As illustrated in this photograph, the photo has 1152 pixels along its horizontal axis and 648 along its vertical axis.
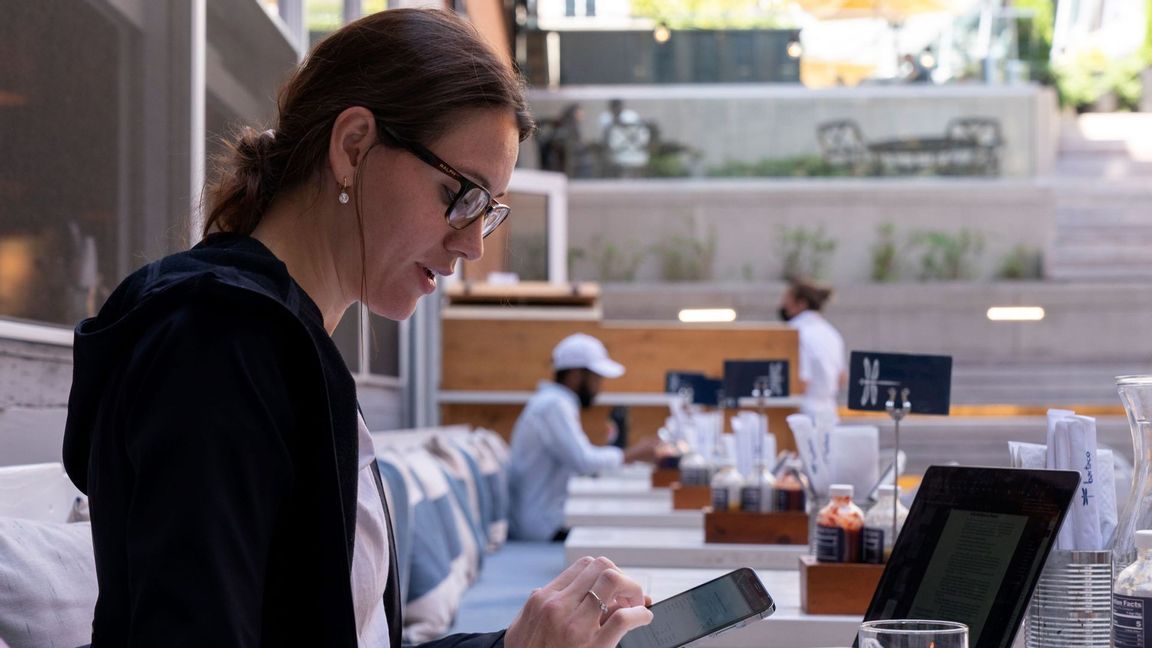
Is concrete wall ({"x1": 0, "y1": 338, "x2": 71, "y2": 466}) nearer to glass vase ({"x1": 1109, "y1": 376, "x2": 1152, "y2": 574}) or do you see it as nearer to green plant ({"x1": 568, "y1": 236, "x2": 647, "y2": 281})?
glass vase ({"x1": 1109, "y1": 376, "x2": 1152, "y2": 574})

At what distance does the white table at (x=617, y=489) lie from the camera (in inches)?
173

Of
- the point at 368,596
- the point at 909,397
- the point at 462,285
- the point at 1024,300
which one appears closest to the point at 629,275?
the point at 1024,300

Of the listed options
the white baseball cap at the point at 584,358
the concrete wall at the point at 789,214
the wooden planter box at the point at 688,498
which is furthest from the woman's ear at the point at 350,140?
the concrete wall at the point at 789,214

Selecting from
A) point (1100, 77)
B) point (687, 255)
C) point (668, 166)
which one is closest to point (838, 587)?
point (687, 255)

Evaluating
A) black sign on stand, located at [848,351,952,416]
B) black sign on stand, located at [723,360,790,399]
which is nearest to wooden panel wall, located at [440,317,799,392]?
black sign on stand, located at [723,360,790,399]

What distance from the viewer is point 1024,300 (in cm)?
1298

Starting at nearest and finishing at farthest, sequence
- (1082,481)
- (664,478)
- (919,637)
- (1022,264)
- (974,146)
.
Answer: (919,637) < (1082,481) < (664,478) < (1022,264) < (974,146)

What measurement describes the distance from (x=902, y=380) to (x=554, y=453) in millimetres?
3878

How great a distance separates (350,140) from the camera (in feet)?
4.02

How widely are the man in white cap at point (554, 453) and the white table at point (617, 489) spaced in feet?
Result: 0.82

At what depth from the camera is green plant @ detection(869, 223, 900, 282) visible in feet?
45.7

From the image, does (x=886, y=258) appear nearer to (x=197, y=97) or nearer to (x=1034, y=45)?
(x=1034, y=45)

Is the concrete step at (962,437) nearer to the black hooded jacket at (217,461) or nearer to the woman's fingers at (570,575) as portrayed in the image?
the woman's fingers at (570,575)

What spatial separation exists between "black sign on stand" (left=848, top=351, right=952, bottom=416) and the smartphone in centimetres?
80
